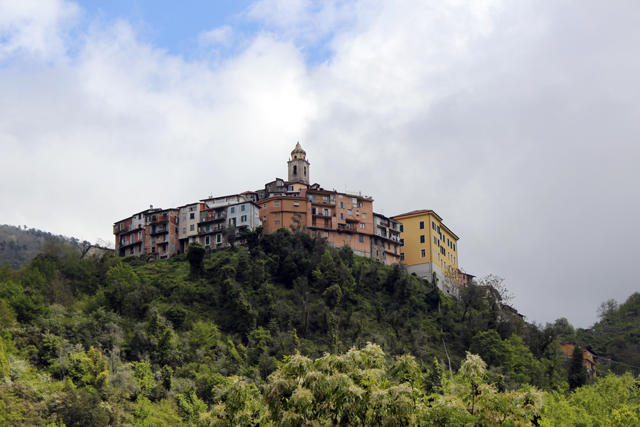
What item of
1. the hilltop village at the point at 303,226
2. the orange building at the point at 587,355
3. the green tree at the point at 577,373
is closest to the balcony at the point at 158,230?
the hilltop village at the point at 303,226

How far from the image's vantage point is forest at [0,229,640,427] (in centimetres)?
1906

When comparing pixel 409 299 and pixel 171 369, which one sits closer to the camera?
pixel 171 369

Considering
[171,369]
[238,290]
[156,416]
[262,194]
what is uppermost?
[262,194]

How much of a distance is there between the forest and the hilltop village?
14.8 ft

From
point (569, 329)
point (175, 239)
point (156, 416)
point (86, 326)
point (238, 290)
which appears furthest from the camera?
point (569, 329)

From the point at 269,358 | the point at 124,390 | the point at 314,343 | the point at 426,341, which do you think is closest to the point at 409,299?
the point at 426,341

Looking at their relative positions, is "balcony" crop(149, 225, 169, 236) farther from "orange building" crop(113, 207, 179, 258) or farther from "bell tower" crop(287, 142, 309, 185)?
"bell tower" crop(287, 142, 309, 185)

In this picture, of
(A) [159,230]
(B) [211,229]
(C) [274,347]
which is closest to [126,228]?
(A) [159,230]

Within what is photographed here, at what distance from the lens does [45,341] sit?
182 feet

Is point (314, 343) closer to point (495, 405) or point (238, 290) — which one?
point (238, 290)

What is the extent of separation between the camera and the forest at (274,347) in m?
19.1

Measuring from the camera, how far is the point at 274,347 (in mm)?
67250

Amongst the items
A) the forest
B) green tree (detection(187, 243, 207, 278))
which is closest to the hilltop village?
the forest

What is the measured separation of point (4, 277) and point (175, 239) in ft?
116
